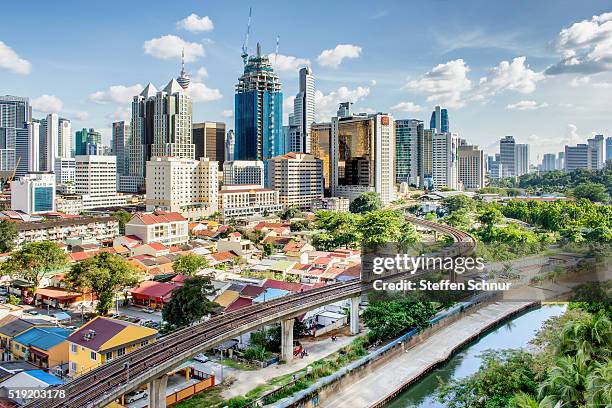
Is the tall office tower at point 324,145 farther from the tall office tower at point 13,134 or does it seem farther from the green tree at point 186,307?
the tall office tower at point 13,134

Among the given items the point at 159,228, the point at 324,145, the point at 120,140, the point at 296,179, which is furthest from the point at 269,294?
the point at 120,140

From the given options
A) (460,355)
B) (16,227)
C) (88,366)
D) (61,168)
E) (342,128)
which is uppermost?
(342,128)

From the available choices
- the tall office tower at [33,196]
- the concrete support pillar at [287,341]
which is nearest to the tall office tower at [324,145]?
the tall office tower at [33,196]

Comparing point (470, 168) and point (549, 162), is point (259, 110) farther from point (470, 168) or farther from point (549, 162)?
point (549, 162)

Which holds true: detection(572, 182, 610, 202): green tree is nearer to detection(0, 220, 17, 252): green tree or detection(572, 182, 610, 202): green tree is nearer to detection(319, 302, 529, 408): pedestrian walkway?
detection(319, 302, 529, 408): pedestrian walkway

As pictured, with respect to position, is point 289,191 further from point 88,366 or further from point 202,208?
point 88,366

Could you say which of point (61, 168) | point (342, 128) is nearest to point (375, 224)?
point (342, 128)

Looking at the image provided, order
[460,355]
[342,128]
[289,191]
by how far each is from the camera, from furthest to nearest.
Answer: [342,128] < [289,191] < [460,355]
